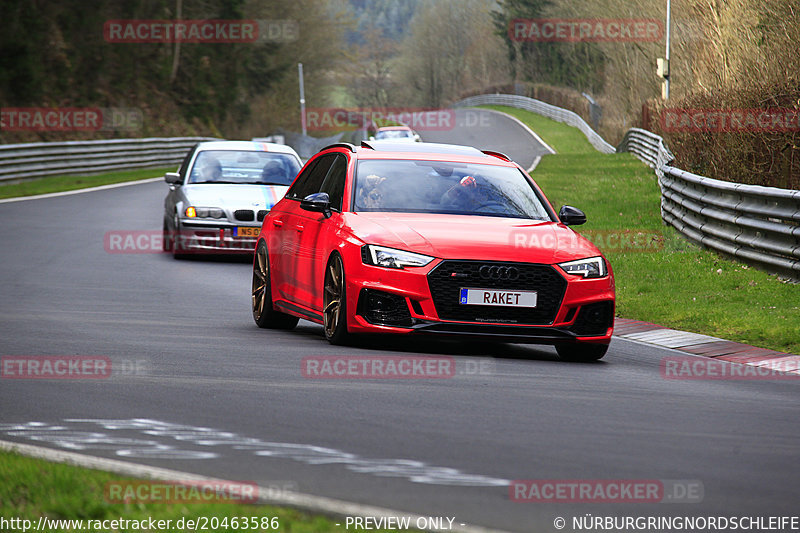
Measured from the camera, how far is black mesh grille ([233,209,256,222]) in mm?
18000

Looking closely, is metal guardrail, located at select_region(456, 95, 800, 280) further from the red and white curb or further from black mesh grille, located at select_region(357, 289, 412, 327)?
black mesh grille, located at select_region(357, 289, 412, 327)

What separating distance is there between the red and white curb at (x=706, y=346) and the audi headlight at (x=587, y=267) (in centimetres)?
141

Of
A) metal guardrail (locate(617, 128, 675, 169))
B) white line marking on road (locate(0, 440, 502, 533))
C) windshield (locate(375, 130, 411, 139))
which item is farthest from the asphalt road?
windshield (locate(375, 130, 411, 139))

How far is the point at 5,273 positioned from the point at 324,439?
1063cm

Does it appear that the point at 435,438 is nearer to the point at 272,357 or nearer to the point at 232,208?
the point at 272,357

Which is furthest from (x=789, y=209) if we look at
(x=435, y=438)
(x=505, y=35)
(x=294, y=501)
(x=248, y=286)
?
(x=505, y=35)

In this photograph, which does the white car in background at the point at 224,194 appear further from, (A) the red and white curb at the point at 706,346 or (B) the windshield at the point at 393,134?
(B) the windshield at the point at 393,134

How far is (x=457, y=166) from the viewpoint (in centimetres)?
1083

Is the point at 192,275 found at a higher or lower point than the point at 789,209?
lower

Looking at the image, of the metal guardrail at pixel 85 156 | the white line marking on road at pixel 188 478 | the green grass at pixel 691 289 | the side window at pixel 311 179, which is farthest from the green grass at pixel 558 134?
the white line marking on road at pixel 188 478

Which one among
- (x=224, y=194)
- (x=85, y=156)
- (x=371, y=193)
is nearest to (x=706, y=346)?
(x=371, y=193)

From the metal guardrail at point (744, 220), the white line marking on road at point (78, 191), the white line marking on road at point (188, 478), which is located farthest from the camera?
the white line marking on road at point (78, 191)

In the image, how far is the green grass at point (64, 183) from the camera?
104 ft

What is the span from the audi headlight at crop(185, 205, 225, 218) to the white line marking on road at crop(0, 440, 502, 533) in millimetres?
12129
